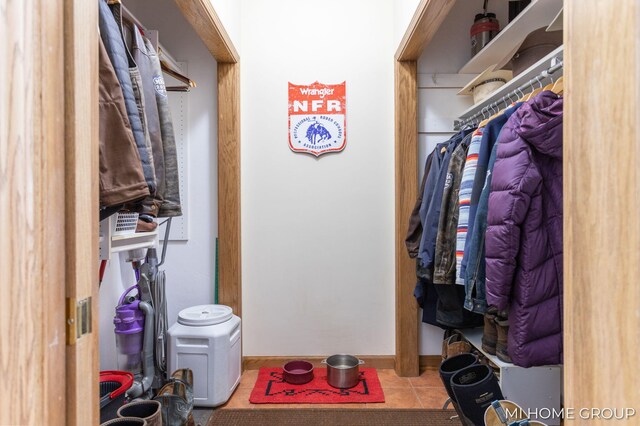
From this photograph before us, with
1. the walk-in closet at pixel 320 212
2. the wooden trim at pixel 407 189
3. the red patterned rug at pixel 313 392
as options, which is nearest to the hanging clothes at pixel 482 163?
the walk-in closet at pixel 320 212

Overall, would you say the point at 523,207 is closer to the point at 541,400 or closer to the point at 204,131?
the point at 541,400

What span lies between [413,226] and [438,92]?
3.27 ft

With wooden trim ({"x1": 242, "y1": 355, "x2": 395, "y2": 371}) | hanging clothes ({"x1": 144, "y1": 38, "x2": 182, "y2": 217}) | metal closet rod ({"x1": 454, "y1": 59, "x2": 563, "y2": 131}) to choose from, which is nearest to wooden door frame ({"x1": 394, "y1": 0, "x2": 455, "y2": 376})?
wooden trim ({"x1": 242, "y1": 355, "x2": 395, "y2": 371})

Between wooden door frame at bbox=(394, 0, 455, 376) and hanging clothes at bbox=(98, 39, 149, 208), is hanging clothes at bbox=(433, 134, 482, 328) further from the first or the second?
hanging clothes at bbox=(98, 39, 149, 208)

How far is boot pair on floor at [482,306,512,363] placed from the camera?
1.60 metres

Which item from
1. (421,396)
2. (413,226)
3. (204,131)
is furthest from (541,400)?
(204,131)

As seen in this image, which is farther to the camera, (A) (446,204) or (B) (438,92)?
(B) (438,92)

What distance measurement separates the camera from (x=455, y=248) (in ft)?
6.30

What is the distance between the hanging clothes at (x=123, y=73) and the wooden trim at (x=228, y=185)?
1.29 meters

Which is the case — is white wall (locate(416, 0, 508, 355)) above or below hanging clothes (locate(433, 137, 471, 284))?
above

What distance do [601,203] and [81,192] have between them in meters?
0.84

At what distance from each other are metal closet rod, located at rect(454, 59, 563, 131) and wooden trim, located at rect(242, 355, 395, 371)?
1.68 meters

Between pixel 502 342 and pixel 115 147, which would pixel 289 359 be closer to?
pixel 502 342

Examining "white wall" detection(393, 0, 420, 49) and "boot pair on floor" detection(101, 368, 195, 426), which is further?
"white wall" detection(393, 0, 420, 49)
